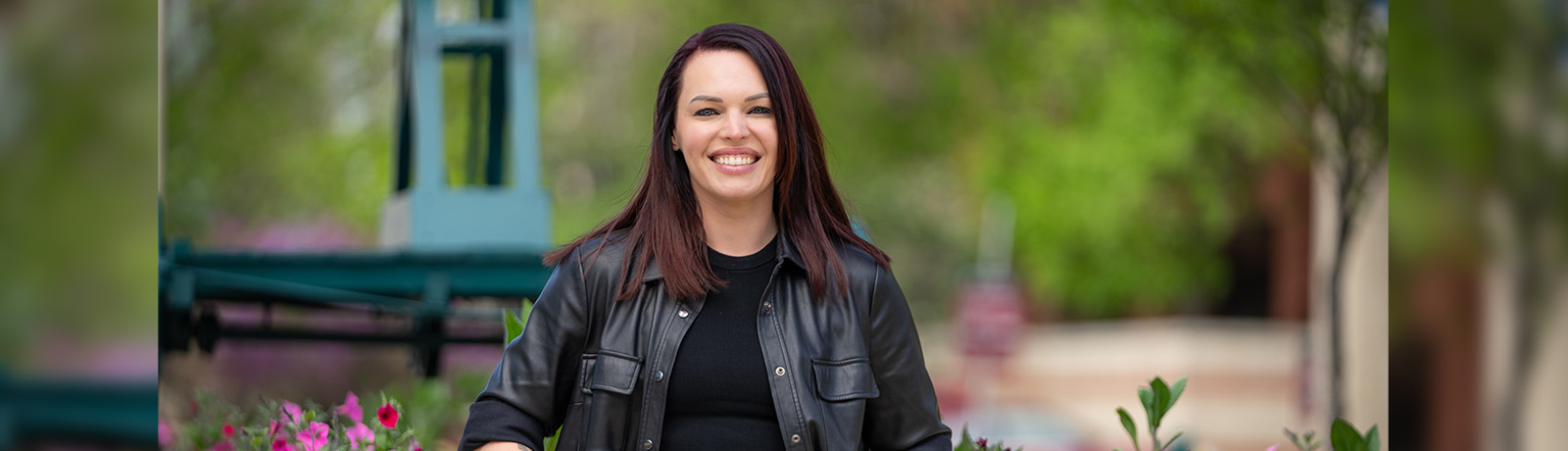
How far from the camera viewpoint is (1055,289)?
16.9 m

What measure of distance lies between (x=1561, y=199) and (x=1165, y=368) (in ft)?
63.8

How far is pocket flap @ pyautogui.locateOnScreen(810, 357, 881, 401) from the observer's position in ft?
6.88

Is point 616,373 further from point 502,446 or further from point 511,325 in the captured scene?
point 511,325

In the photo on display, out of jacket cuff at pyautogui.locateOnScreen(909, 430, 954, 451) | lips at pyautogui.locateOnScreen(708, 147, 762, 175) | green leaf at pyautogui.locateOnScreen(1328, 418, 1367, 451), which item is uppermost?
lips at pyautogui.locateOnScreen(708, 147, 762, 175)

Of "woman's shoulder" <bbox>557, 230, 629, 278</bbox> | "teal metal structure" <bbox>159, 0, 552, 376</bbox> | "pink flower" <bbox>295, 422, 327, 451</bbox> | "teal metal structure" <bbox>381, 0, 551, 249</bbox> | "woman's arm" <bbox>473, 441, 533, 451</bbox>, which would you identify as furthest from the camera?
"teal metal structure" <bbox>381, 0, 551, 249</bbox>

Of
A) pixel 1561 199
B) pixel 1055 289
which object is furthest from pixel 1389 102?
pixel 1055 289

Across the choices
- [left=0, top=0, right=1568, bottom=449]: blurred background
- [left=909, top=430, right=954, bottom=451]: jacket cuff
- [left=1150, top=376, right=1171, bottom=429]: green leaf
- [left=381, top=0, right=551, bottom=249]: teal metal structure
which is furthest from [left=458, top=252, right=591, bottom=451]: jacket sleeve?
[left=381, top=0, right=551, bottom=249]: teal metal structure

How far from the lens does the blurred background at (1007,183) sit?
1388mm

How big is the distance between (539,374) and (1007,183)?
1322 cm

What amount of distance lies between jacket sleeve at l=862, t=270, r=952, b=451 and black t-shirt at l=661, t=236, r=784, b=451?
173mm

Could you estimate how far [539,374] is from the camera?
6.93ft

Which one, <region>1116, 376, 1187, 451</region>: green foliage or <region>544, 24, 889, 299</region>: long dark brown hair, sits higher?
<region>544, 24, 889, 299</region>: long dark brown hair

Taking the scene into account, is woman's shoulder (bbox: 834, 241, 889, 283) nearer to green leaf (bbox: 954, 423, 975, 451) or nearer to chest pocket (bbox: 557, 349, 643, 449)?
chest pocket (bbox: 557, 349, 643, 449)

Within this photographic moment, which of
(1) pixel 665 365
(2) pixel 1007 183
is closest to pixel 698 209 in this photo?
(1) pixel 665 365
